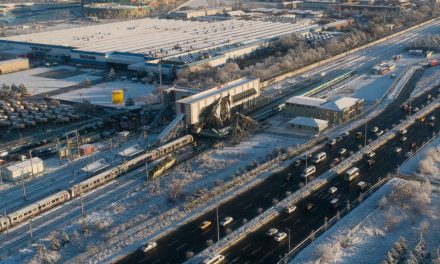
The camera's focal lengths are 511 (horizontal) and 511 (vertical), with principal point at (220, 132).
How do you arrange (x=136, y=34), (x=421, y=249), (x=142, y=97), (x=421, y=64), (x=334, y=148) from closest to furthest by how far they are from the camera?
(x=421, y=249) → (x=334, y=148) → (x=142, y=97) → (x=421, y=64) → (x=136, y=34)

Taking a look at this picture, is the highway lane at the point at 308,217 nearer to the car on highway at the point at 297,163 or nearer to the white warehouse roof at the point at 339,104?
the car on highway at the point at 297,163

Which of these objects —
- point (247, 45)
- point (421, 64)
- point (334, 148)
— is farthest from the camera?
point (247, 45)

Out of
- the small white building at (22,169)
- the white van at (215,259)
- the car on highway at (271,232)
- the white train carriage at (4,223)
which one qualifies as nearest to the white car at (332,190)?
the car on highway at (271,232)

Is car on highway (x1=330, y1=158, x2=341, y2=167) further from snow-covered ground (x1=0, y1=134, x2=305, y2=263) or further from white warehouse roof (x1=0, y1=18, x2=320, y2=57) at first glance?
white warehouse roof (x1=0, y1=18, x2=320, y2=57)

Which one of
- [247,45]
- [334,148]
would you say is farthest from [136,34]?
[334,148]

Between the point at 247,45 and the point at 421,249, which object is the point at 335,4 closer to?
the point at 247,45

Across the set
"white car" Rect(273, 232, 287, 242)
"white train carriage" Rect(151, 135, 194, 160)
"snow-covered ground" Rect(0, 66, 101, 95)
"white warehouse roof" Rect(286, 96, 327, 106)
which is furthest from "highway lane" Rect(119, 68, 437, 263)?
"snow-covered ground" Rect(0, 66, 101, 95)
